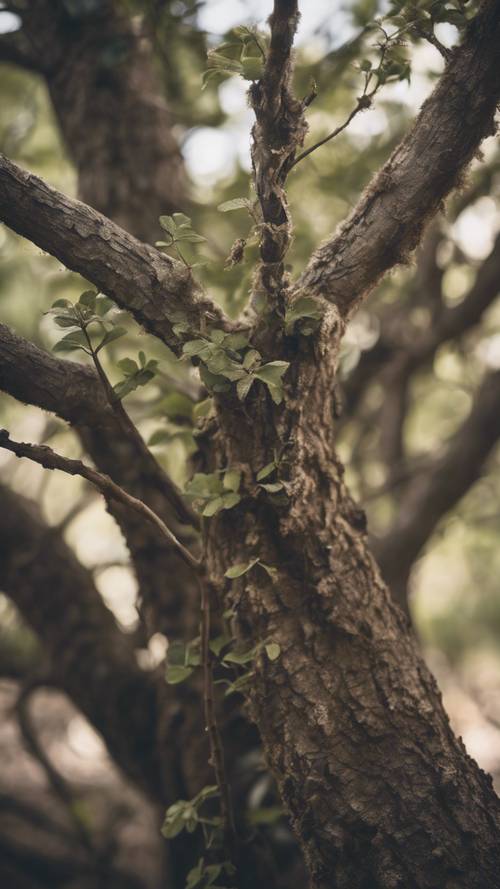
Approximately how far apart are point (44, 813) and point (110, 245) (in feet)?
8.50

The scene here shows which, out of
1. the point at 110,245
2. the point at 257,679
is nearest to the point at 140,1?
the point at 110,245

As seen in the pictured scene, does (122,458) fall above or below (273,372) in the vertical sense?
above

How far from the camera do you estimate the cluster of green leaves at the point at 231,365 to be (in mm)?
967

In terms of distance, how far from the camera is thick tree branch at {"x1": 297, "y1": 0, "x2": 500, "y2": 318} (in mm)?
1028

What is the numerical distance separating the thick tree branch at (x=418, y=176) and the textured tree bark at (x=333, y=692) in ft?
0.36

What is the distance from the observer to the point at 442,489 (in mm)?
2422

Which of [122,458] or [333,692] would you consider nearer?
[333,692]

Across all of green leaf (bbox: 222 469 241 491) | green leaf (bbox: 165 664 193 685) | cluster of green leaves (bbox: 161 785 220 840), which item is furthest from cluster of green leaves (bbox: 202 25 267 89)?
cluster of green leaves (bbox: 161 785 220 840)

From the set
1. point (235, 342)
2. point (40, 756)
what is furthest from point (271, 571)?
point (40, 756)

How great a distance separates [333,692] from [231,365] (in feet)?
Answer: 1.94

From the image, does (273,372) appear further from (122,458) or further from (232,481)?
(122,458)

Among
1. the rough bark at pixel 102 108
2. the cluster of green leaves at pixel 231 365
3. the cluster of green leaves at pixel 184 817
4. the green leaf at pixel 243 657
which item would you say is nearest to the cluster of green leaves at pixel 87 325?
the cluster of green leaves at pixel 231 365

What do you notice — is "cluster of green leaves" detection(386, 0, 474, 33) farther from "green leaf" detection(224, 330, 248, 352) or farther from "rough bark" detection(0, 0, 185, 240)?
"rough bark" detection(0, 0, 185, 240)

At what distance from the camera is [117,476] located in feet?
5.24
